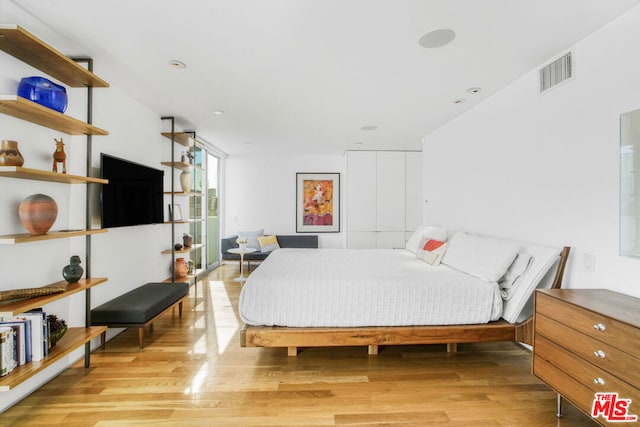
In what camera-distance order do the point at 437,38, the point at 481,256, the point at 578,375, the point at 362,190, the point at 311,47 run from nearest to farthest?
1. the point at 578,375
2. the point at 437,38
3. the point at 311,47
4. the point at 481,256
5. the point at 362,190


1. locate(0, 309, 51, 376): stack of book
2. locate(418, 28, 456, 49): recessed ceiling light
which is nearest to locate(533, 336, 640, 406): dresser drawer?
locate(418, 28, 456, 49): recessed ceiling light

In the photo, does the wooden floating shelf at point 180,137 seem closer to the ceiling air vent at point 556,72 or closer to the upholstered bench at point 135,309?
the upholstered bench at point 135,309

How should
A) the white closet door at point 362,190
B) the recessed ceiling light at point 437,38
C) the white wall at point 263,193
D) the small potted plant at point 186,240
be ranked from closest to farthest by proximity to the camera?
the recessed ceiling light at point 437,38 < the small potted plant at point 186,240 < the white closet door at point 362,190 < the white wall at point 263,193

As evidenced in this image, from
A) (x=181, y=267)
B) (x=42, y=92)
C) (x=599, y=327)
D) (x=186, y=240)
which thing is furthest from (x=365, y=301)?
(x=186, y=240)

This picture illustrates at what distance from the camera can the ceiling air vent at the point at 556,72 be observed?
2263 millimetres

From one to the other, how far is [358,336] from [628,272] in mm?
1785

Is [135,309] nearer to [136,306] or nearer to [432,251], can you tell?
[136,306]

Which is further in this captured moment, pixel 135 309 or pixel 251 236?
pixel 251 236

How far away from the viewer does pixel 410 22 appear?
6.23ft

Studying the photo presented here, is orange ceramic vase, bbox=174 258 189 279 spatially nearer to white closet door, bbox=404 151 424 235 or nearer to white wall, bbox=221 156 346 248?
white wall, bbox=221 156 346 248

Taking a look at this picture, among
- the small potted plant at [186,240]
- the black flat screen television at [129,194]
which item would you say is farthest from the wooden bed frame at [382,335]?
the small potted plant at [186,240]

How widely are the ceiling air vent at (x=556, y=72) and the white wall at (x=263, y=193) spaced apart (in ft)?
15.7

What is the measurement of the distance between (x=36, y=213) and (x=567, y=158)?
3651 millimetres

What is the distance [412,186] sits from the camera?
19.9 feet
